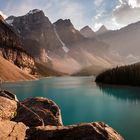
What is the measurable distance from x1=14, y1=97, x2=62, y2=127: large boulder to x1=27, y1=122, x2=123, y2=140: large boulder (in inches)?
124

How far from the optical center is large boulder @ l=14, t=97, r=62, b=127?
2481cm

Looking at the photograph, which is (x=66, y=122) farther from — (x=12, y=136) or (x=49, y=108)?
(x=12, y=136)

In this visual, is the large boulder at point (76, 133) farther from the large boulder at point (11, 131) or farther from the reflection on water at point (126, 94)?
the reflection on water at point (126, 94)

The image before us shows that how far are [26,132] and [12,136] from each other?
2432 millimetres

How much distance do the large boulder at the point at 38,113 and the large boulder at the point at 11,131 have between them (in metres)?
3.37

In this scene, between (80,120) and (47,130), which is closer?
(47,130)

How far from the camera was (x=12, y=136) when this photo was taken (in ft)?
62.4

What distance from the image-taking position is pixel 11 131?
64.6 ft

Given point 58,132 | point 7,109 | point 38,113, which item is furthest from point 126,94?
point 58,132

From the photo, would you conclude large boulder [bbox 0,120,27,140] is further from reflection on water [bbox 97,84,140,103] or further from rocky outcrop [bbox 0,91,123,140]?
reflection on water [bbox 97,84,140,103]

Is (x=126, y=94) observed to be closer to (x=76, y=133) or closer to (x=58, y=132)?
(x=58, y=132)

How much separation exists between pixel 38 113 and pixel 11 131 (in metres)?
9.40

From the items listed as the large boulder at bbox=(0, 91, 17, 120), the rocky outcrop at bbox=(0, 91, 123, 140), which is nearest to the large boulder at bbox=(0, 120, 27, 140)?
the rocky outcrop at bbox=(0, 91, 123, 140)

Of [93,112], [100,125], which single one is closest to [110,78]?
[93,112]
